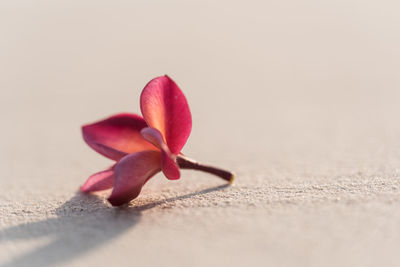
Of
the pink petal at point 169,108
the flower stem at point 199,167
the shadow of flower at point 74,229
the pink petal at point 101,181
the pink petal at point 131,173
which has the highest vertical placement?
the pink petal at point 169,108

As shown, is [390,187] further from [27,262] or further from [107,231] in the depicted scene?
[27,262]

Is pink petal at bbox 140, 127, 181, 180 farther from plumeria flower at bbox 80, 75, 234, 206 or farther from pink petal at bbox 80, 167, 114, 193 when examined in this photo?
pink petal at bbox 80, 167, 114, 193

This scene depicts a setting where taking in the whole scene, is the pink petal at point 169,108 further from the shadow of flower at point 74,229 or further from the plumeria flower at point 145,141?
the shadow of flower at point 74,229

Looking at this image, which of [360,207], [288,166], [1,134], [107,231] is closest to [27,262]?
[107,231]

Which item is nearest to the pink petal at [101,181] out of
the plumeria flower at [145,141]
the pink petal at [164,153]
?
the plumeria flower at [145,141]

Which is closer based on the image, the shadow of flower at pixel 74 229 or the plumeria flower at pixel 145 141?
the shadow of flower at pixel 74 229

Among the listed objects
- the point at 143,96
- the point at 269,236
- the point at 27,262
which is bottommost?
the point at 27,262

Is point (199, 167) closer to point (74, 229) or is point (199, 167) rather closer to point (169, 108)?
point (169, 108)
